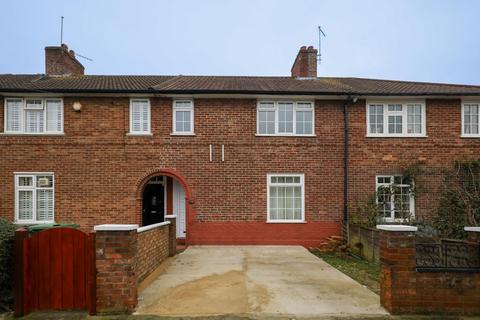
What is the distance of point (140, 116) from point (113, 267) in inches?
323

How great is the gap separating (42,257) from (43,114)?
8.52m

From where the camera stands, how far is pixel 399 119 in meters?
13.5

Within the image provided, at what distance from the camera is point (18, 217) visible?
41.9 ft

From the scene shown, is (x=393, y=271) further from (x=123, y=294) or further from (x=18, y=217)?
(x=18, y=217)

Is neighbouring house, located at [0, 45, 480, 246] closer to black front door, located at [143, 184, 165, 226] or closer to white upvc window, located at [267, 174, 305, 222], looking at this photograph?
white upvc window, located at [267, 174, 305, 222]

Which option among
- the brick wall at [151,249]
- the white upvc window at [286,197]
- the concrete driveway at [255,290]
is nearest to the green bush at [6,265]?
the brick wall at [151,249]

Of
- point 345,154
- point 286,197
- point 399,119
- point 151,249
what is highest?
point 399,119

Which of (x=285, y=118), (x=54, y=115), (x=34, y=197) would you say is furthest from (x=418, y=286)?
(x=54, y=115)

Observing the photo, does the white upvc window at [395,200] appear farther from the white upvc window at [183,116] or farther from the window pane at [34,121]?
the window pane at [34,121]

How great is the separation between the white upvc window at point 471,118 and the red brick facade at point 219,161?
30cm

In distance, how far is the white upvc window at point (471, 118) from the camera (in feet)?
44.3

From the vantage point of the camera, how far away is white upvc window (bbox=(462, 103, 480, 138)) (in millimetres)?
13500

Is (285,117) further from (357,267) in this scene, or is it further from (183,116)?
(357,267)

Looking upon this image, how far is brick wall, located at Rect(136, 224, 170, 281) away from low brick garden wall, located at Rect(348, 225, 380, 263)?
596 centimetres
